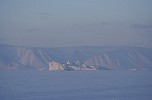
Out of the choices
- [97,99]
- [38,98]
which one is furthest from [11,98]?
[97,99]

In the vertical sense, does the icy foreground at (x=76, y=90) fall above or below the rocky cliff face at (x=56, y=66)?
below

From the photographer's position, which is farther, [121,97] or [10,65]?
[10,65]

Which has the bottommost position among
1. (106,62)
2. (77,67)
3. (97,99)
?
(97,99)

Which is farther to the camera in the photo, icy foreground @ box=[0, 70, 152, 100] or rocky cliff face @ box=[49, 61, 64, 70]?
rocky cliff face @ box=[49, 61, 64, 70]

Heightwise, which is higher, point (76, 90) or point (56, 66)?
point (56, 66)

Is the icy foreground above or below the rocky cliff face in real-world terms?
below

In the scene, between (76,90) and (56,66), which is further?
A: (56,66)

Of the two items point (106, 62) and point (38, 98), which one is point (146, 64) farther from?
point (38, 98)

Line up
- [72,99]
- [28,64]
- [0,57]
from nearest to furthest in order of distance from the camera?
[72,99]
[0,57]
[28,64]

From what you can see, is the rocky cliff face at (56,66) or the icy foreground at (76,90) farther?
the rocky cliff face at (56,66)

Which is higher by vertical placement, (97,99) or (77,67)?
(77,67)

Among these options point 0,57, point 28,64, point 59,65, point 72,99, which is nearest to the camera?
point 72,99
